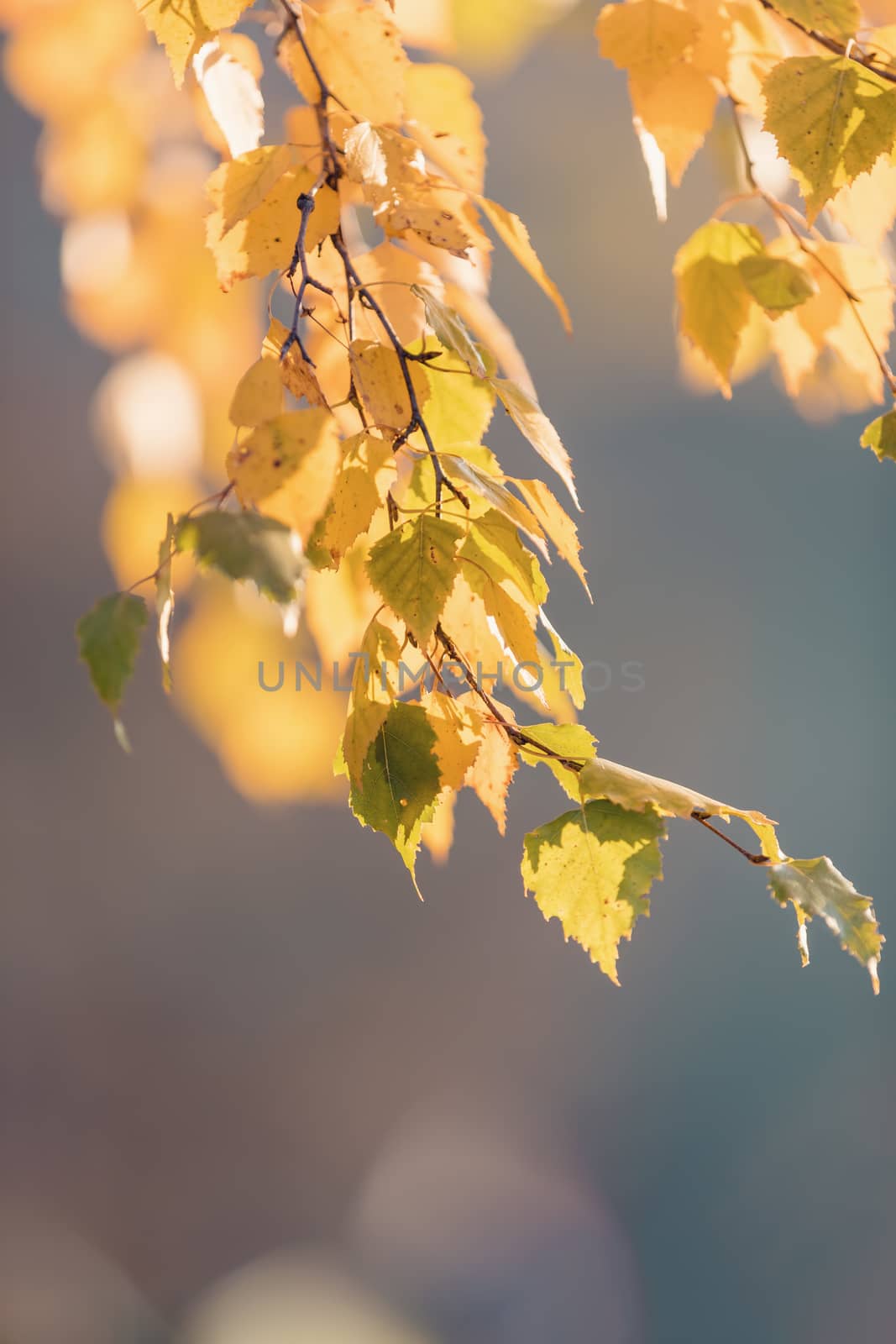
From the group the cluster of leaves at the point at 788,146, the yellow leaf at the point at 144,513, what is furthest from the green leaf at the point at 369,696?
the yellow leaf at the point at 144,513

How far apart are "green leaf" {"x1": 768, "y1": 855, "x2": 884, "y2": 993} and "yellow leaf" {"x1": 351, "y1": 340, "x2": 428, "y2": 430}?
204mm

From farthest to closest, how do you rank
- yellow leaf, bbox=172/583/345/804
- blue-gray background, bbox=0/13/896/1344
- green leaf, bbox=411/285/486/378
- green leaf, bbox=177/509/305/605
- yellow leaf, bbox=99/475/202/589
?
blue-gray background, bbox=0/13/896/1344
yellow leaf, bbox=172/583/345/804
yellow leaf, bbox=99/475/202/589
green leaf, bbox=411/285/486/378
green leaf, bbox=177/509/305/605

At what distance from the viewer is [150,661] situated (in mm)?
1132

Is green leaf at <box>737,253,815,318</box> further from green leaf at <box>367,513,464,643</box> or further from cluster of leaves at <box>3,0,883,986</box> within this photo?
green leaf at <box>367,513,464,643</box>

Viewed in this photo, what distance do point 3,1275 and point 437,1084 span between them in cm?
57

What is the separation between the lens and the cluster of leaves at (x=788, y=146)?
1.13 feet

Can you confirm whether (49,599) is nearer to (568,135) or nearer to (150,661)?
(150,661)

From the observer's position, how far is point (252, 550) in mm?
234

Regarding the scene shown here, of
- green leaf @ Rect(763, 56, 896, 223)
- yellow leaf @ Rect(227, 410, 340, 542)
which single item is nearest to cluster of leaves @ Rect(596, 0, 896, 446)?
green leaf @ Rect(763, 56, 896, 223)

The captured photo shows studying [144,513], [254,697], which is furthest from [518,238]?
[254,697]

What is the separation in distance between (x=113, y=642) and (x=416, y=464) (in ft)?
0.50

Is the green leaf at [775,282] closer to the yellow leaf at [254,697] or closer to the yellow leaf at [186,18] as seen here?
the yellow leaf at [186,18]

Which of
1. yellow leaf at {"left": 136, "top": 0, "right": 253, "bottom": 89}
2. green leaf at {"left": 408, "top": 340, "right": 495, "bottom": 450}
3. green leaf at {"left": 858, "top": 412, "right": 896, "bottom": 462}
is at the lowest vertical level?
green leaf at {"left": 858, "top": 412, "right": 896, "bottom": 462}

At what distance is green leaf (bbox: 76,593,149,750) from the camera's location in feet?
0.83
